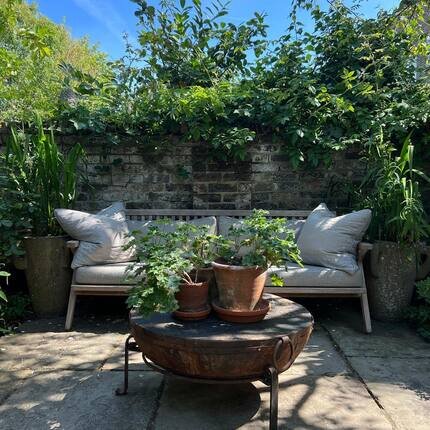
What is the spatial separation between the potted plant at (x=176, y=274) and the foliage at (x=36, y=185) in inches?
64.3

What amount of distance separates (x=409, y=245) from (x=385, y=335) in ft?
2.31

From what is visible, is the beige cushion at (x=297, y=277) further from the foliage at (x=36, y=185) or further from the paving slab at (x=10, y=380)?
the paving slab at (x=10, y=380)

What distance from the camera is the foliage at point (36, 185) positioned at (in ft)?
10.1

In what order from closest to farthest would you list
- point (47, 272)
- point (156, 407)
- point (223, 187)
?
point (156, 407), point (47, 272), point (223, 187)

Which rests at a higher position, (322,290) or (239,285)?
(239,285)

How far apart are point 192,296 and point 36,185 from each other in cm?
209

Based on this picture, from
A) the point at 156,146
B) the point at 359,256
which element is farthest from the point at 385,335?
the point at 156,146

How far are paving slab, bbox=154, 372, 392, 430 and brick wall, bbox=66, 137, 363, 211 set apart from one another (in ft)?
6.96

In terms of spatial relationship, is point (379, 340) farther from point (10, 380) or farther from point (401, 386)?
point (10, 380)

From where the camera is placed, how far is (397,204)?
9.63 feet

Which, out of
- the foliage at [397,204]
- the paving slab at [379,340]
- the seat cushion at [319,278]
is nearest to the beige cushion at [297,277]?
the seat cushion at [319,278]

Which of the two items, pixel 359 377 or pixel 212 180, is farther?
pixel 212 180

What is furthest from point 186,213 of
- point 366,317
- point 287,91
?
point 366,317

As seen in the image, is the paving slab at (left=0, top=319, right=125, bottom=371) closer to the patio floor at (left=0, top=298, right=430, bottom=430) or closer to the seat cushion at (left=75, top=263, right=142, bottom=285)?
the patio floor at (left=0, top=298, right=430, bottom=430)
